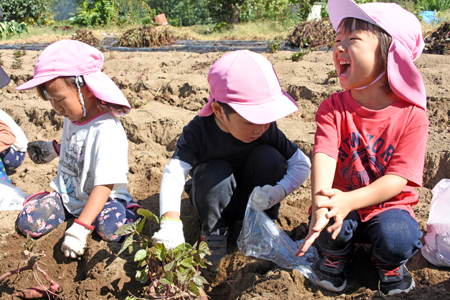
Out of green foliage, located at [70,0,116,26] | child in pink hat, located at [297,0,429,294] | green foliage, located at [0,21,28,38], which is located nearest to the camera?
child in pink hat, located at [297,0,429,294]

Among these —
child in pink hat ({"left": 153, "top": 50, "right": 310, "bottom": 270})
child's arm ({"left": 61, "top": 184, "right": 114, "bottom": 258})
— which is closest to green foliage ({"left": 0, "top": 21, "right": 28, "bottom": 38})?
child's arm ({"left": 61, "top": 184, "right": 114, "bottom": 258})

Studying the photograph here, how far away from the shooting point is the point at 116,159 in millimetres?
1914

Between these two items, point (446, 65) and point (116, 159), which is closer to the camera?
point (116, 159)

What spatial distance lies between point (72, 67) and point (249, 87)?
98 centimetres

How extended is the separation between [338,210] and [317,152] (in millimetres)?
304

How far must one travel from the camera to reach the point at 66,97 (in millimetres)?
1852

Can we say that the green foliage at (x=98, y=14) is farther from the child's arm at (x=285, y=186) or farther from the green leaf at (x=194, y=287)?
the green leaf at (x=194, y=287)

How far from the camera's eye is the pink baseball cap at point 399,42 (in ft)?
4.47

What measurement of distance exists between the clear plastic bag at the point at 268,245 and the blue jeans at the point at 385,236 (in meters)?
0.14

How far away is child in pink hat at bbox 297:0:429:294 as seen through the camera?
138 cm

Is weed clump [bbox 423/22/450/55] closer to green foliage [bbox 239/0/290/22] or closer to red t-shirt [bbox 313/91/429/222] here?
red t-shirt [bbox 313/91/429/222]

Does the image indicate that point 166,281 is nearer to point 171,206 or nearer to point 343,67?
point 171,206

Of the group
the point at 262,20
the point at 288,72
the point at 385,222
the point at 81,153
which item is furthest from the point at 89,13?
the point at 385,222

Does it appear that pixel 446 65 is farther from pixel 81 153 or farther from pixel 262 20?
pixel 262 20
